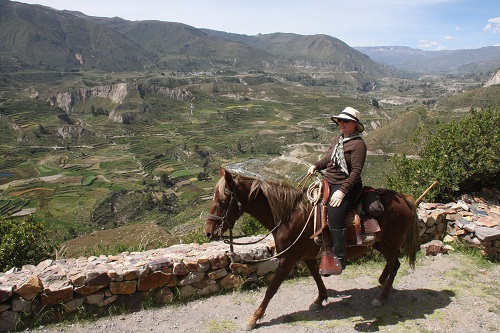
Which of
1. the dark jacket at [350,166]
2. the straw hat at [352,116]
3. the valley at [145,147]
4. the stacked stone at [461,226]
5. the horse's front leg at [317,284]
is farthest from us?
the valley at [145,147]

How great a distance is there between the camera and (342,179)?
18.2 ft

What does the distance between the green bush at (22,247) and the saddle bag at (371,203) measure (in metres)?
7.20

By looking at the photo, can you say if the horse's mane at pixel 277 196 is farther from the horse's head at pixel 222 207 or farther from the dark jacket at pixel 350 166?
the dark jacket at pixel 350 166

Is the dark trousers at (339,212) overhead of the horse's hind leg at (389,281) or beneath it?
overhead

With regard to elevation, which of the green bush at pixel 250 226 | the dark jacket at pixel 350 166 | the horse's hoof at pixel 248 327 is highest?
the dark jacket at pixel 350 166

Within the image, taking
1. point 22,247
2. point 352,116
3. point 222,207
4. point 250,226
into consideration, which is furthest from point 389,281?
point 22,247

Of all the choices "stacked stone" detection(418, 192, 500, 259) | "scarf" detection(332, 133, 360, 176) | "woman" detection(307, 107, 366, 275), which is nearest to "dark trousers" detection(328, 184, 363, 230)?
"woman" detection(307, 107, 366, 275)

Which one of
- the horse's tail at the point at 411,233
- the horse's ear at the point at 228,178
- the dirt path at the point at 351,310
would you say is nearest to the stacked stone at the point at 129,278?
the dirt path at the point at 351,310

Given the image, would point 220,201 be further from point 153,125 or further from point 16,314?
point 153,125

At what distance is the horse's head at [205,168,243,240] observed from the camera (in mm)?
5387

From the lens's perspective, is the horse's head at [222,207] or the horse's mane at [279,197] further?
the horse's mane at [279,197]

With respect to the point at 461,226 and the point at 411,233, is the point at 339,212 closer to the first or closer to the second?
the point at 411,233

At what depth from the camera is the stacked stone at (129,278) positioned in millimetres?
5566

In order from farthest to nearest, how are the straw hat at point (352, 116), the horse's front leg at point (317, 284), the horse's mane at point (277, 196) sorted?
the horse's front leg at point (317, 284)
the horse's mane at point (277, 196)
the straw hat at point (352, 116)
